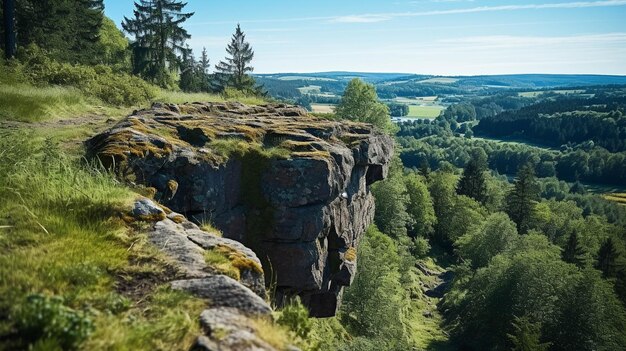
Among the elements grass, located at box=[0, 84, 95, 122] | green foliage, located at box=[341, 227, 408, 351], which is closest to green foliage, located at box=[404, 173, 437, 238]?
green foliage, located at box=[341, 227, 408, 351]

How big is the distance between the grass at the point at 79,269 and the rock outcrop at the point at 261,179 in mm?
3066

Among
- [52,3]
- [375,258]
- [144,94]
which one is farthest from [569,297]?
[52,3]

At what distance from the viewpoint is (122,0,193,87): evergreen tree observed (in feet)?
130

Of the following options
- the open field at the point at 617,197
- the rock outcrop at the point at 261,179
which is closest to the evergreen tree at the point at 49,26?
the rock outcrop at the point at 261,179

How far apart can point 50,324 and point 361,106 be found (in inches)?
2020

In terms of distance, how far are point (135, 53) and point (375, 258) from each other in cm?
2877

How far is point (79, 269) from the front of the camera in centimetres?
436

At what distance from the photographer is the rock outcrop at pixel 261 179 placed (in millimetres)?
10891

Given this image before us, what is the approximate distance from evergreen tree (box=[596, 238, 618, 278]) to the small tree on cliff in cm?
3813

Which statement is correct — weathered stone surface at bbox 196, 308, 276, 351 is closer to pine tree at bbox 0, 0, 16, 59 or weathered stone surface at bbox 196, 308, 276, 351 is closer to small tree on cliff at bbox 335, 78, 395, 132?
pine tree at bbox 0, 0, 16, 59

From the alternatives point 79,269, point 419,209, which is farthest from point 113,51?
point 79,269

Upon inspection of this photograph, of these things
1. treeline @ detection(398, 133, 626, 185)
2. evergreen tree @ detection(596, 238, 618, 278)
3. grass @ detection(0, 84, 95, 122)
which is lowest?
treeline @ detection(398, 133, 626, 185)

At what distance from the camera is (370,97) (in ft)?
174

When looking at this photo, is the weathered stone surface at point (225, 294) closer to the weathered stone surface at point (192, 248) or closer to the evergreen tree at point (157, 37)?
the weathered stone surface at point (192, 248)
